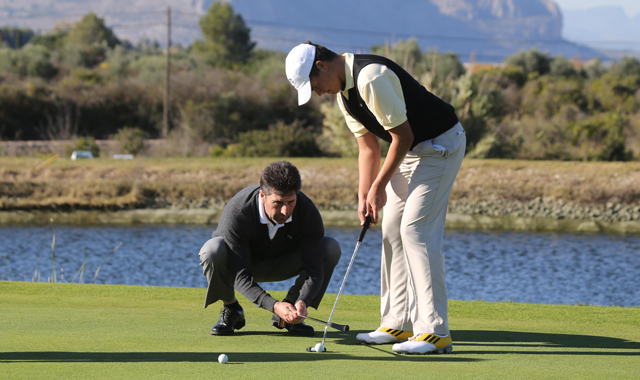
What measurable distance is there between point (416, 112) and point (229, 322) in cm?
159

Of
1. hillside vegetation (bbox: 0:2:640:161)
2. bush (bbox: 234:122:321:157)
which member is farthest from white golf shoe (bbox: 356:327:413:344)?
bush (bbox: 234:122:321:157)

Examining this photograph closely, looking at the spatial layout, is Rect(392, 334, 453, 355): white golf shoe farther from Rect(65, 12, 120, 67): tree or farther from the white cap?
Rect(65, 12, 120, 67): tree

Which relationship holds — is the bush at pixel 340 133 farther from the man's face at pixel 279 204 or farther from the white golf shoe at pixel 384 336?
the man's face at pixel 279 204

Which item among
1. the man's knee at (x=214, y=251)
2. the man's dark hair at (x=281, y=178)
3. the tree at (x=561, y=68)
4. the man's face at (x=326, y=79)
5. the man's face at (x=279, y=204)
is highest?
the tree at (x=561, y=68)

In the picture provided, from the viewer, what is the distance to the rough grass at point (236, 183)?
20.2 m

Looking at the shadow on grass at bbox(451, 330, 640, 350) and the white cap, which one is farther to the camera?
the shadow on grass at bbox(451, 330, 640, 350)

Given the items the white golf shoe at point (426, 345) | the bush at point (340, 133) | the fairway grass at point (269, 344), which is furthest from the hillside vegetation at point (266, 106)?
the white golf shoe at point (426, 345)

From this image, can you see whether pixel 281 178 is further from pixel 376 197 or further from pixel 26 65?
pixel 26 65

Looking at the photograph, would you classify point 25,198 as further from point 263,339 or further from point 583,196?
point 263,339

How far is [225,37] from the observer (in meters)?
68.5

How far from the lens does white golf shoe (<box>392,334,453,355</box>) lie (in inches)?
148

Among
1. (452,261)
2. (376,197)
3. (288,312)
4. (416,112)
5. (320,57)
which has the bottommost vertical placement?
(452,261)

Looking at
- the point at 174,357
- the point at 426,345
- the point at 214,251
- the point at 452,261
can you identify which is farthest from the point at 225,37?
the point at 174,357

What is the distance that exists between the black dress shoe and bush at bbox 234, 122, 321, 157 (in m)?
21.2
